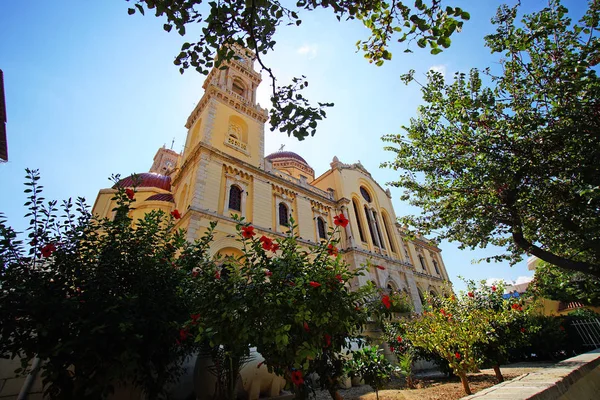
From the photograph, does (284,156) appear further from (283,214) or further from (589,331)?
(589,331)

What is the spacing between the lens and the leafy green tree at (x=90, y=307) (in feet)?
10.8

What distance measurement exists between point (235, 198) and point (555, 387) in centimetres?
→ 1298

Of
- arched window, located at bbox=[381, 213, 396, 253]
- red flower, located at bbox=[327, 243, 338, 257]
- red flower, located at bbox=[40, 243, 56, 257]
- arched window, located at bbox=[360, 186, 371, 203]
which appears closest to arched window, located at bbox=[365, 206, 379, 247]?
arched window, located at bbox=[360, 186, 371, 203]

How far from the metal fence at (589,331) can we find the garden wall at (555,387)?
13.0m

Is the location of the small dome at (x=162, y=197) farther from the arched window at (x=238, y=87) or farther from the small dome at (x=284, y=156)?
the small dome at (x=284, y=156)

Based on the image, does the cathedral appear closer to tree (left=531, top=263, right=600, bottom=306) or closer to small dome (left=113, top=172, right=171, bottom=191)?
small dome (left=113, top=172, right=171, bottom=191)

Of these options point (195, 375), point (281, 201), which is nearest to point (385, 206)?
point (281, 201)

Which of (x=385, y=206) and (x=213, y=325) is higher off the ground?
(x=385, y=206)

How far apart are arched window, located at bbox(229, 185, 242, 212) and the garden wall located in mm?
12062

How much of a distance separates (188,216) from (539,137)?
12.4 m

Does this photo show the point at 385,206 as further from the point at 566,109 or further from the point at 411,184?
the point at 566,109

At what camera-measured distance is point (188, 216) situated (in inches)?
453

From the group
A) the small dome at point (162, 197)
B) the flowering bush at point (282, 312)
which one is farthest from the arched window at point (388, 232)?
the flowering bush at point (282, 312)

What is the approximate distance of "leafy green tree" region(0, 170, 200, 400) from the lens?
3.30 meters
